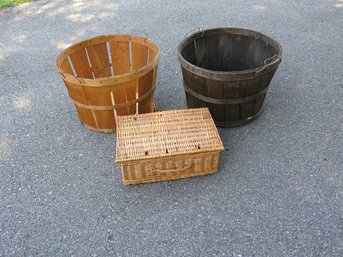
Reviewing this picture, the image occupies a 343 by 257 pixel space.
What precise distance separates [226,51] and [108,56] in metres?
1.35

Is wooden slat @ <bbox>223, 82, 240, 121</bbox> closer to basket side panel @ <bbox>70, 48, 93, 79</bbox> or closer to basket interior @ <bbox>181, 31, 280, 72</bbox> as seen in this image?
basket interior @ <bbox>181, 31, 280, 72</bbox>

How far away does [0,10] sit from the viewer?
632cm

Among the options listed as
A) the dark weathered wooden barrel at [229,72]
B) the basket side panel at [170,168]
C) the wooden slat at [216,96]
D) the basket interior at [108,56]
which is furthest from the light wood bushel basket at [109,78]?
the basket side panel at [170,168]

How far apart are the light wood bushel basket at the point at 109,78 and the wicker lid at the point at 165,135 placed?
0.23 m

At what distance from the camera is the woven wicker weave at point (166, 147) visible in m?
2.56

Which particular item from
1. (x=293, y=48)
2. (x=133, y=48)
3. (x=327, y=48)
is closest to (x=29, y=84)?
(x=133, y=48)

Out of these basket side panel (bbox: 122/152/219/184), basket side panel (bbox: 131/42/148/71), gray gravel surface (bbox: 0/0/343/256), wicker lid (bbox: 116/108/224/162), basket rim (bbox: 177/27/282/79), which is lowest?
gray gravel surface (bbox: 0/0/343/256)

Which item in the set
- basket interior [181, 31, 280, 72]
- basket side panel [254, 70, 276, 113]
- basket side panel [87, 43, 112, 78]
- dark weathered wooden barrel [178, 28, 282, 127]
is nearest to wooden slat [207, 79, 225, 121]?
dark weathered wooden barrel [178, 28, 282, 127]

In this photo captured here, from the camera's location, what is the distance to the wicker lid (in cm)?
257

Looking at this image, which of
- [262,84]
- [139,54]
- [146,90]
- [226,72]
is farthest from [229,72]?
[139,54]

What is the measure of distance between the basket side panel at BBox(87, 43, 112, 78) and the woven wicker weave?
109 centimetres

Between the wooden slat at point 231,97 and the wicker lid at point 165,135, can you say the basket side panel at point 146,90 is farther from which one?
the wooden slat at point 231,97

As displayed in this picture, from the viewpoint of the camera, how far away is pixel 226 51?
3.52 m

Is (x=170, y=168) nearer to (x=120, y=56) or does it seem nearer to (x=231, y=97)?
(x=231, y=97)
